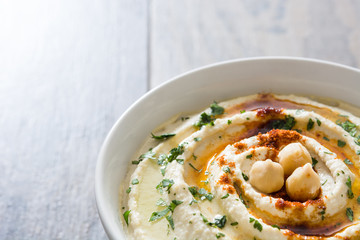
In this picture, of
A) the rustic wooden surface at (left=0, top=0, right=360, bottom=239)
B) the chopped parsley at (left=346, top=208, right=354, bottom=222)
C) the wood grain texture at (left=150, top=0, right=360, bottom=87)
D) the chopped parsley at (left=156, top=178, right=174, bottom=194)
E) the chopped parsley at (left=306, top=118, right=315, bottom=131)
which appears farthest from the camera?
the wood grain texture at (left=150, top=0, right=360, bottom=87)

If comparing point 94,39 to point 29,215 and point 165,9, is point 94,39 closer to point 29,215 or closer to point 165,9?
point 165,9

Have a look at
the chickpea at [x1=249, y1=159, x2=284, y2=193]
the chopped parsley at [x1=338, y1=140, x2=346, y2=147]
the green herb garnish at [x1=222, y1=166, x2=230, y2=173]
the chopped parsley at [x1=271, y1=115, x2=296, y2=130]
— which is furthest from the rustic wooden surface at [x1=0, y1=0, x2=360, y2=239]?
the chopped parsley at [x1=338, y1=140, x2=346, y2=147]

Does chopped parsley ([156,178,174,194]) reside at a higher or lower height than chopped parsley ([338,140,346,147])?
lower

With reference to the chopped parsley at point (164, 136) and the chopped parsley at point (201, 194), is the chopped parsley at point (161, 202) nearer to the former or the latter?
the chopped parsley at point (201, 194)

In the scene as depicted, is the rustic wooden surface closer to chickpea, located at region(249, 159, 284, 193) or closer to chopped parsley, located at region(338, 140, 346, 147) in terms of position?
chickpea, located at region(249, 159, 284, 193)

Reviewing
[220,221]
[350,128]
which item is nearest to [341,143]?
[350,128]

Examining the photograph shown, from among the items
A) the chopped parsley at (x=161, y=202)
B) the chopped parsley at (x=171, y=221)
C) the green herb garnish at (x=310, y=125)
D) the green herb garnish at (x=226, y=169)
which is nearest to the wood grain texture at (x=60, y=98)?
the chopped parsley at (x=161, y=202)
